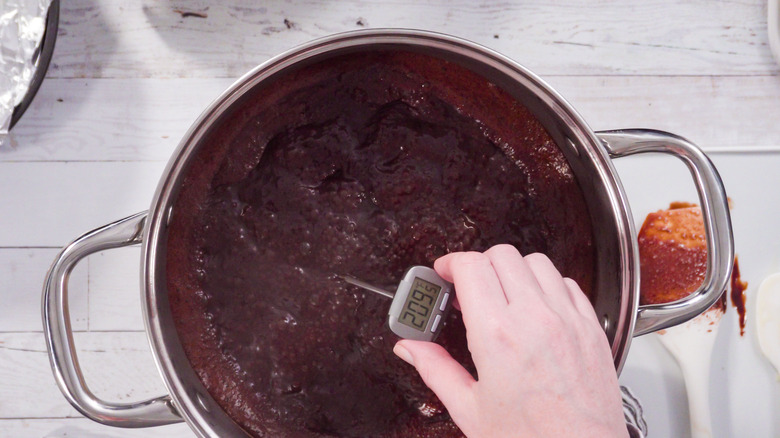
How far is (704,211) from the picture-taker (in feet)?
1.86

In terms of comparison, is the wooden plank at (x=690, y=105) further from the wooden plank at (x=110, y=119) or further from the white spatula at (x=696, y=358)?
the wooden plank at (x=110, y=119)

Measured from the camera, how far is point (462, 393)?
1.50 ft

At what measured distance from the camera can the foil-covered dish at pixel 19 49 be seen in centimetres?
71

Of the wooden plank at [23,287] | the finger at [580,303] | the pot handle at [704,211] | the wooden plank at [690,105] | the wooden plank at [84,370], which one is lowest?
the wooden plank at [84,370]

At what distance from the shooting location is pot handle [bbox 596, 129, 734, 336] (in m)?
0.55

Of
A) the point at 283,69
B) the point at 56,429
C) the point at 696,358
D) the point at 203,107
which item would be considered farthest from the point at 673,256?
the point at 56,429

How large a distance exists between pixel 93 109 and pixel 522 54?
2.09 ft

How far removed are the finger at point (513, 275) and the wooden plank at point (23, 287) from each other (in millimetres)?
632

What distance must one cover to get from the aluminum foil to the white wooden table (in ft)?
0.13

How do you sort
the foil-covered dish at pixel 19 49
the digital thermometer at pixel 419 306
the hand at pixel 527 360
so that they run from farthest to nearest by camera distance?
the foil-covered dish at pixel 19 49, the digital thermometer at pixel 419 306, the hand at pixel 527 360

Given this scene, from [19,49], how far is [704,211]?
897 mm

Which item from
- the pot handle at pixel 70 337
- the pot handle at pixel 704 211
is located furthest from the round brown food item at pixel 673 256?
the pot handle at pixel 70 337

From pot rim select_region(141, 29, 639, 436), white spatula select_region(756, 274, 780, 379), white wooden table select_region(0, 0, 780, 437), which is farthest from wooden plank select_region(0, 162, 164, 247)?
white spatula select_region(756, 274, 780, 379)

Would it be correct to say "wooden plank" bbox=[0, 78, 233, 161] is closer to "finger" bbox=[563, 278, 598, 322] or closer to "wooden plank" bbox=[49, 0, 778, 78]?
"wooden plank" bbox=[49, 0, 778, 78]
